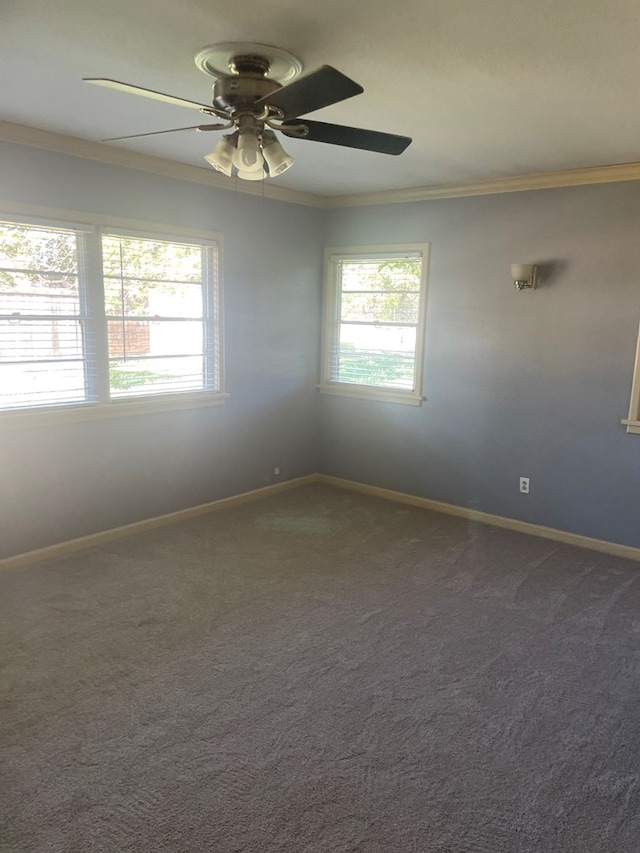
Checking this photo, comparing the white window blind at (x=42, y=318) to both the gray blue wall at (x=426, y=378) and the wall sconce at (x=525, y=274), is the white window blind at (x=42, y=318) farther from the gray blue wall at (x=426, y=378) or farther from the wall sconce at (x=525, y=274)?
the wall sconce at (x=525, y=274)

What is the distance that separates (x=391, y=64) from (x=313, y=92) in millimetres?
594

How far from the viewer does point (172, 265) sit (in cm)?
428

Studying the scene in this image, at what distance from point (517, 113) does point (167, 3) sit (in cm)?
170

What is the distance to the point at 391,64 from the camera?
2311mm

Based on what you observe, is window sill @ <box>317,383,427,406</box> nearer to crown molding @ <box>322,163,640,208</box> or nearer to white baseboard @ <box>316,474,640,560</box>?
white baseboard @ <box>316,474,640,560</box>

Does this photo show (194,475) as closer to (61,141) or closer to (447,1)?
(61,141)

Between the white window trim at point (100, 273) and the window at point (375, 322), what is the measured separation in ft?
4.04

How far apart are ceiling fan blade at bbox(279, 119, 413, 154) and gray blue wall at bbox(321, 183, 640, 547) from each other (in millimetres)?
2126

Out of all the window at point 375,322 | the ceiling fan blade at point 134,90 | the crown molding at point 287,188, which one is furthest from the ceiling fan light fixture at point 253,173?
the window at point 375,322

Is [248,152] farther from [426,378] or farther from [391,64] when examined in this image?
[426,378]

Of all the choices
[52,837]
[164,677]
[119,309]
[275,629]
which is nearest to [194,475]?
[119,309]

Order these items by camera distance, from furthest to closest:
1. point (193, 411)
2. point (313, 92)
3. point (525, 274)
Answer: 1. point (193, 411)
2. point (525, 274)
3. point (313, 92)

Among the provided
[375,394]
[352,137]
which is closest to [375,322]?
[375,394]

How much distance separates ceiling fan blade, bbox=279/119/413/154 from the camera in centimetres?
228
